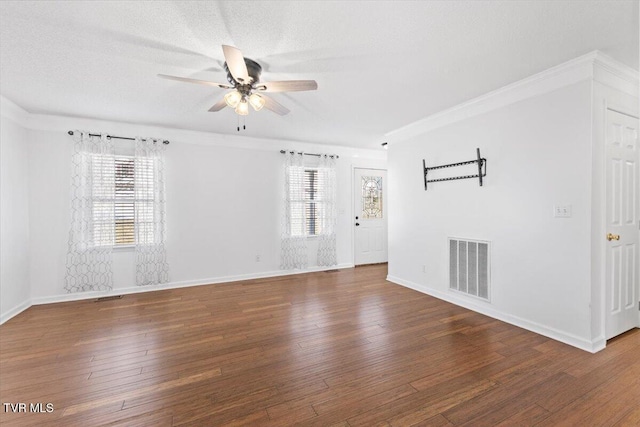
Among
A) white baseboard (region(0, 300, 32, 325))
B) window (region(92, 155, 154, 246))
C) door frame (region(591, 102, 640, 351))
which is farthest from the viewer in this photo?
window (region(92, 155, 154, 246))

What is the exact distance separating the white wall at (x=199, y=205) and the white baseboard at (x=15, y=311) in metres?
0.15

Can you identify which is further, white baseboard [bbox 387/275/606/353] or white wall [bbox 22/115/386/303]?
white wall [bbox 22/115/386/303]

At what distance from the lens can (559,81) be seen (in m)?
2.56

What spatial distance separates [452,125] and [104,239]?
5186 mm

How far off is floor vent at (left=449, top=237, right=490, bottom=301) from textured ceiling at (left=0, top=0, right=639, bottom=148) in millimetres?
1795

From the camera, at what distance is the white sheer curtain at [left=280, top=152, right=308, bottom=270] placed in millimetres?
5250

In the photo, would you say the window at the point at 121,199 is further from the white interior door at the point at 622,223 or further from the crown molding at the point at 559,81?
the white interior door at the point at 622,223

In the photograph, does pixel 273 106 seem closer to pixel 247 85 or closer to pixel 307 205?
pixel 247 85

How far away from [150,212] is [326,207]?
3.07 meters

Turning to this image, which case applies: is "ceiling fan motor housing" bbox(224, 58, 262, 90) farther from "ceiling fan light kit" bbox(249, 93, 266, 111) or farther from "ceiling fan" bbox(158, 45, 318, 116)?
"ceiling fan light kit" bbox(249, 93, 266, 111)

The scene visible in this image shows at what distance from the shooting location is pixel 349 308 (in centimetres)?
353

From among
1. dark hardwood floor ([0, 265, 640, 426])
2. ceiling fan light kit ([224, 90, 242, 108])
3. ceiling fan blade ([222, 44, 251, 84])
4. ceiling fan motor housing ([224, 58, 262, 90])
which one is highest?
ceiling fan motor housing ([224, 58, 262, 90])

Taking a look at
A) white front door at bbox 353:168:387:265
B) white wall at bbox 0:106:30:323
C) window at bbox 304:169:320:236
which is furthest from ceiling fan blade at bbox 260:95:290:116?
white front door at bbox 353:168:387:265

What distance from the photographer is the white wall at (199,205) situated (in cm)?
385
